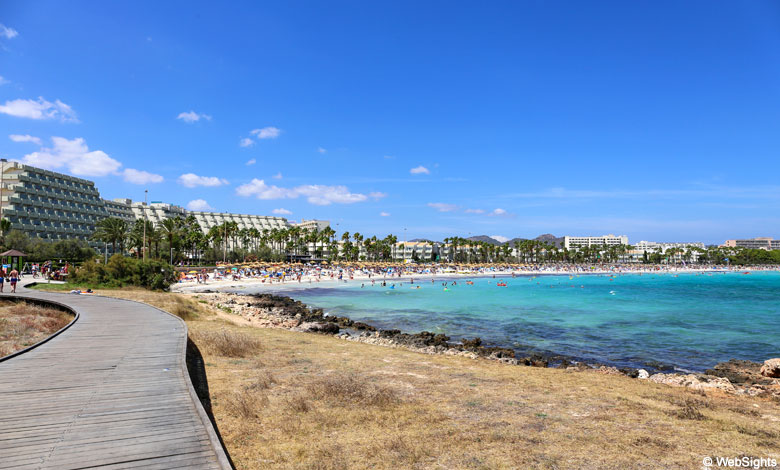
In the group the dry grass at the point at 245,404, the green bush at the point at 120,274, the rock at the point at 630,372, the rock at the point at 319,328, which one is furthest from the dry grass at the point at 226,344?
the green bush at the point at 120,274

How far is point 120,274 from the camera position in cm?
3341

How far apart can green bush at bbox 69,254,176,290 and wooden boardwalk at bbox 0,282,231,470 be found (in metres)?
24.6

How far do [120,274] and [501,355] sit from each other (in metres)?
30.6

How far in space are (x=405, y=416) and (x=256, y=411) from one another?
3101 millimetres

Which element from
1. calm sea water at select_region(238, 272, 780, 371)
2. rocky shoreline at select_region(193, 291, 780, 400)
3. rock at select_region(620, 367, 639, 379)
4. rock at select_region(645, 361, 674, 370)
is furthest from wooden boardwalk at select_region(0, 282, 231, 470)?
rock at select_region(645, 361, 674, 370)

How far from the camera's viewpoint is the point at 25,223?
74938mm

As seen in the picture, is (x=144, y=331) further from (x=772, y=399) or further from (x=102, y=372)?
(x=772, y=399)

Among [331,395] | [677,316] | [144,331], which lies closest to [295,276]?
[677,316]

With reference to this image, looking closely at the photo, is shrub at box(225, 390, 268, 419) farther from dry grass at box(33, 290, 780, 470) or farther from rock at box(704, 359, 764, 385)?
rock at box(704, 359, 764, 385)

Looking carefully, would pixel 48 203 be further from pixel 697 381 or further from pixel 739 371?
pixel 739 371

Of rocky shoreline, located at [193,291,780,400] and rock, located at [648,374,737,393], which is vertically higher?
rock, located at [648,374,737,393]

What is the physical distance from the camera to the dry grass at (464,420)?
688 cm

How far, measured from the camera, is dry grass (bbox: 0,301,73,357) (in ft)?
46.8

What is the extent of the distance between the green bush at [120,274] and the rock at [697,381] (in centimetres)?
3520
